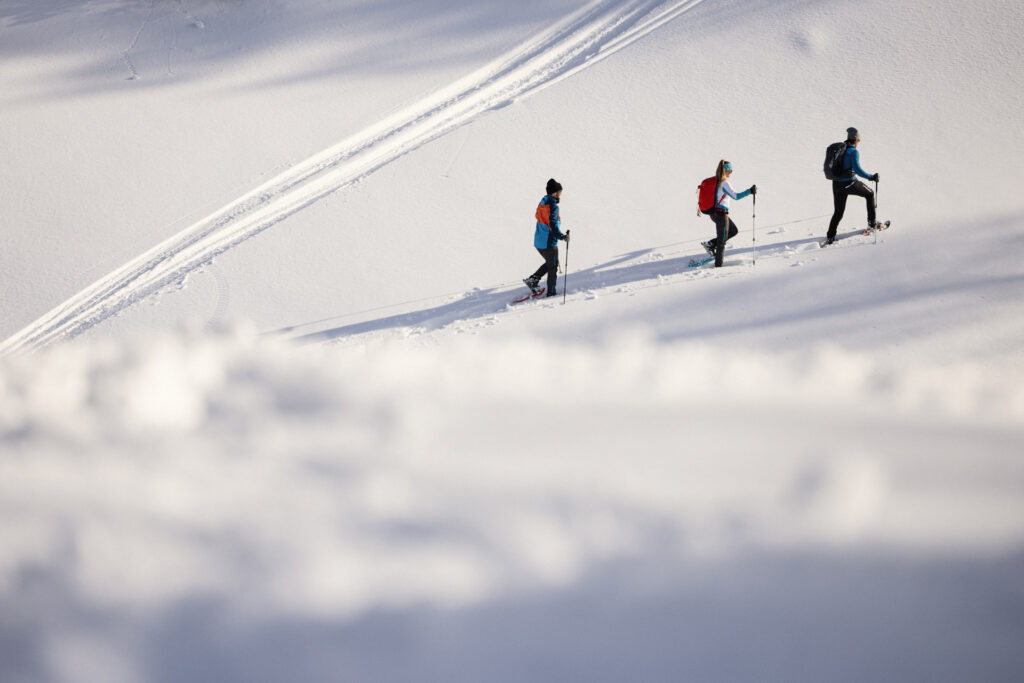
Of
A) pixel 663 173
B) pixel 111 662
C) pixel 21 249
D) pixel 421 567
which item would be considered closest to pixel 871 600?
pixel 421 567

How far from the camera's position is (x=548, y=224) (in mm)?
6715

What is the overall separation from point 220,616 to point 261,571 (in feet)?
1.23

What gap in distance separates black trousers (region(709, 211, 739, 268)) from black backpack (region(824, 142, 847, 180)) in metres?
1.07

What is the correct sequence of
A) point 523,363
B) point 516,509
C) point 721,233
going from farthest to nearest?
point 721,233 < point 523,363 < point 516,509

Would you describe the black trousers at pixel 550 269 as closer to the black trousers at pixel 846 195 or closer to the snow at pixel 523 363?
the snow at pixel 523 363

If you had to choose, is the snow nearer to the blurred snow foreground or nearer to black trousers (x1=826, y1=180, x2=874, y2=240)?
the blurred snow foreground

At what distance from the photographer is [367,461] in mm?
5379

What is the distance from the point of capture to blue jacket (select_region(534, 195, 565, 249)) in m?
6.66

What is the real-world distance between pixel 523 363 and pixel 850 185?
3.96 meters

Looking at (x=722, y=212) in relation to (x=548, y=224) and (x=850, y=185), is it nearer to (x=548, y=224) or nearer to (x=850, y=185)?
(x=850, y=185)

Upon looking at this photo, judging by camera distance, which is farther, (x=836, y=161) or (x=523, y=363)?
(x=836, y=161)

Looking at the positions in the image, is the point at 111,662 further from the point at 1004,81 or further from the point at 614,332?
the point at 1004,81

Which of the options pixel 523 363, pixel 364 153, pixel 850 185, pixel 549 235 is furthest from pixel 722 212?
pixel 364 153

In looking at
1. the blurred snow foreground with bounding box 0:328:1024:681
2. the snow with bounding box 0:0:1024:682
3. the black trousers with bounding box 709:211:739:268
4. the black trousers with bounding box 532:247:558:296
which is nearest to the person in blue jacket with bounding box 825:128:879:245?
the snow with bounding box 0:0:1024:682
